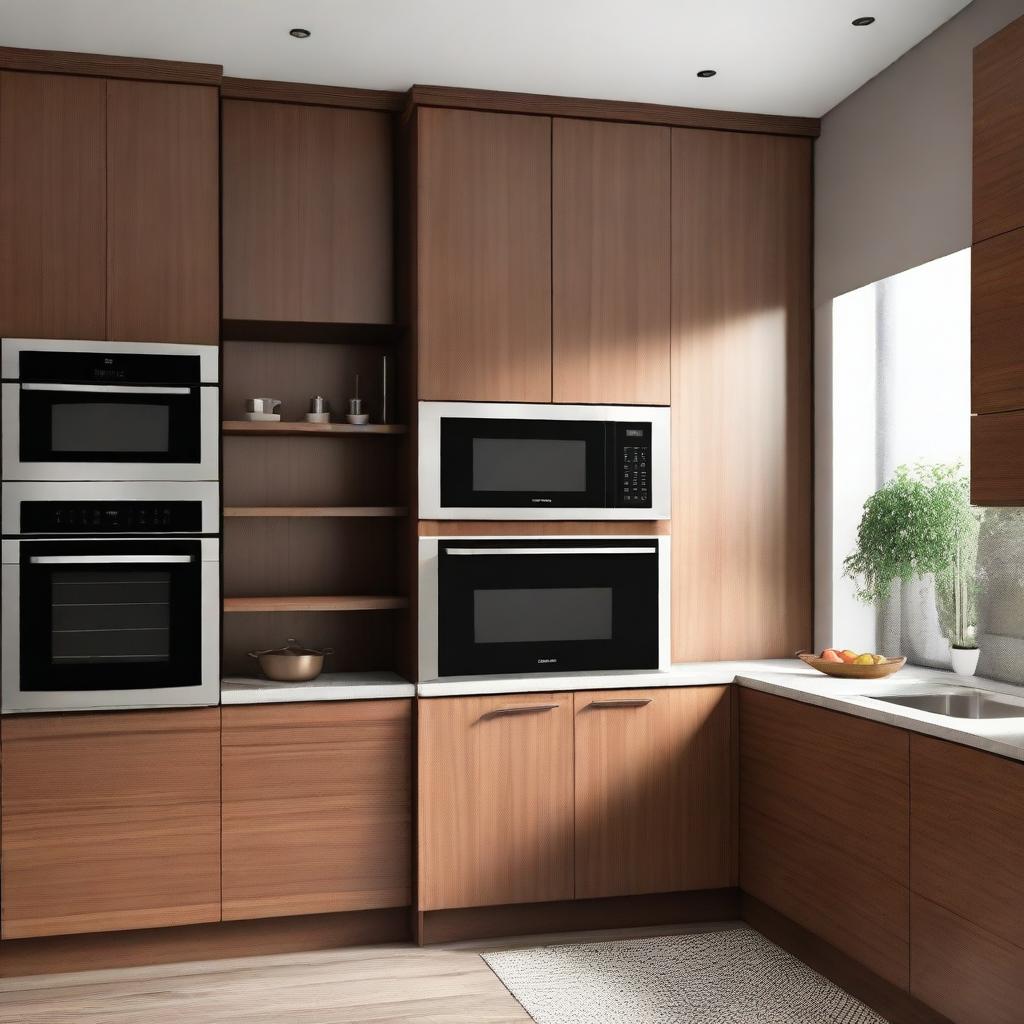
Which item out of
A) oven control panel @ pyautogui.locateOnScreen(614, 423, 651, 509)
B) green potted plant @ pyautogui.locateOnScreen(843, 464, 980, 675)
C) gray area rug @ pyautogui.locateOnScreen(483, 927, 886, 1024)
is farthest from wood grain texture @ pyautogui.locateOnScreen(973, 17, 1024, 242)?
gray area rug @ pyautogui.locateOnScreen(483, 927, 886, 1024)

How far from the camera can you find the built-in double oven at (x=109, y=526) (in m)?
3.24

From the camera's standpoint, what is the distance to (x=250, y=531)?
3.78 meters

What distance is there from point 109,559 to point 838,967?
7.51 feet

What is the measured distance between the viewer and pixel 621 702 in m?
3.59

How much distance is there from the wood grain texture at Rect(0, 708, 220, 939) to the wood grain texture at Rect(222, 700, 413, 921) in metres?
0.07

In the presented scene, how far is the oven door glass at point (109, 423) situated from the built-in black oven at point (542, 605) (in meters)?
0.77

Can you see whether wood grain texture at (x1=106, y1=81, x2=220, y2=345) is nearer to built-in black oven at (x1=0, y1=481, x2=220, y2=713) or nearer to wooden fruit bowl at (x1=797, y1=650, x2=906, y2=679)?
built-in black oven at (x1=0, y1=481, x2=220, y2=713)

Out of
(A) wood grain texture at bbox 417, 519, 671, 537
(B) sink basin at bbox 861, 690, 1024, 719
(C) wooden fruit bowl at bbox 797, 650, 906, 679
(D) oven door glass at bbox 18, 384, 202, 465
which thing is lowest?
(B) sink basin at bbox 861, 690, 1024, 719

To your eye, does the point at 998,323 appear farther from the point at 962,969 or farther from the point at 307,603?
the point at 307,603

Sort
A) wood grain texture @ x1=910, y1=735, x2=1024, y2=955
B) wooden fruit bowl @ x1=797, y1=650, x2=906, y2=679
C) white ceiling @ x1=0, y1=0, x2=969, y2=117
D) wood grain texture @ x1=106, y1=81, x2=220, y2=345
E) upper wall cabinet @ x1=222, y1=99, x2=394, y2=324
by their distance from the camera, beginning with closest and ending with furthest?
1. wood grain texture @ x1=910, y1=735, x2=1024, y2=955
2. white ceiling @ x1=0, y1=0, x2=969, y2=117
3. wood grain texture @ x1=106, y1=81, x2=220, y2=345
4. wooden fruit bowl @ x1=797, y1=650, x2=906, y2=679
5. upper wall cabinet @ x1=222, y1=99, x2=394, y2=324

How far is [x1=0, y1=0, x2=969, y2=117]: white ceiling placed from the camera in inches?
122

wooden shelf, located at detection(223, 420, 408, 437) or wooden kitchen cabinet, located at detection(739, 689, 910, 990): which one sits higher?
wooden shelf, located at detection(223, 420, 408, 437)

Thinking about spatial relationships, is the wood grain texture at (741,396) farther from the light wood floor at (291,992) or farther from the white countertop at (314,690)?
the light wood floor at (291,992)

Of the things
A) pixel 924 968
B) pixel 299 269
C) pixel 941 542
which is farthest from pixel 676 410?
pixel 924 968
